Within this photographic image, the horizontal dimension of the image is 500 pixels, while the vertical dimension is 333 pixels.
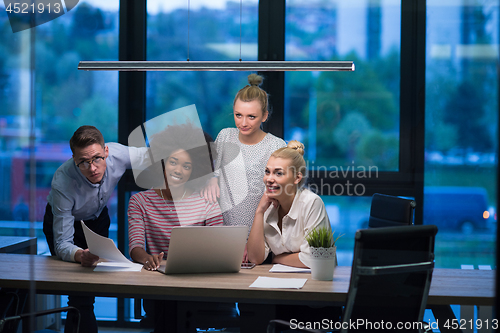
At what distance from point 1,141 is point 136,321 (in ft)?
3.53

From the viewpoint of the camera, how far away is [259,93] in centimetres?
288

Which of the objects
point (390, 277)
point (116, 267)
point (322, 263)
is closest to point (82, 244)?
point (116, 267)

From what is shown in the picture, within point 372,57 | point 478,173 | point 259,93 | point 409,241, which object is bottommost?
point 409,241

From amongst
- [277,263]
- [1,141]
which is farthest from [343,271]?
[1,141]

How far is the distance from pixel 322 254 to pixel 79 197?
4.48ft

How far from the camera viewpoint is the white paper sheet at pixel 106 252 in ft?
6.24

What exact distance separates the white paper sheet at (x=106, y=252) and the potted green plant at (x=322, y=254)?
804 mm

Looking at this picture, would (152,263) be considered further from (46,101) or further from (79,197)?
(46,101)

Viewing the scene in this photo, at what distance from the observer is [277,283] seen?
1.83m

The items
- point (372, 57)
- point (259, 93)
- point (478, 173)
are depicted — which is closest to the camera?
point (478, 173)

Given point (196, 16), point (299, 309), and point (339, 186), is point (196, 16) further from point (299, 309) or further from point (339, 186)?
point (299, 309)

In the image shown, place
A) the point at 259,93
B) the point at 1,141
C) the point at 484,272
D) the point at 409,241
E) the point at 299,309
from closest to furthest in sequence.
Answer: the point at 409,241
the point at 299,309
the point at 484,272
the point at 1,141
the point at 259,93

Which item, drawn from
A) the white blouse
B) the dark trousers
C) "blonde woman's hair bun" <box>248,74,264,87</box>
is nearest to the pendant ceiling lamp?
"blonde woman's hair bun" <box>248,74,264,87</box>

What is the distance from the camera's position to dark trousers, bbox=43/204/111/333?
1.90 meters
